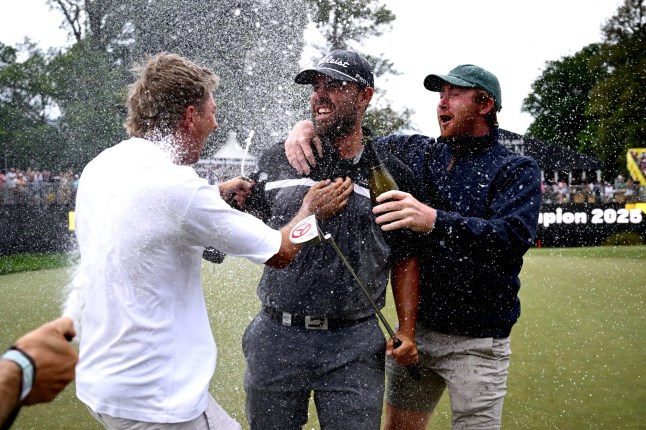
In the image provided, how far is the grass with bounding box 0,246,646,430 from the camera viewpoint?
4594 mm

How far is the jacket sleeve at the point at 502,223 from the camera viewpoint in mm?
2768

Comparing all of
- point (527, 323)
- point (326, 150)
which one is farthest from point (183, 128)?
point (527, 323)

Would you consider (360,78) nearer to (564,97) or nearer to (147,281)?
(147,281)

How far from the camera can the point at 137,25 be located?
23.6m

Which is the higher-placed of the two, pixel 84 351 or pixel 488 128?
pixel 488 128

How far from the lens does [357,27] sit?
65.4 feet

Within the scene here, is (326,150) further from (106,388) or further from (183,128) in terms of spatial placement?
(106,388)

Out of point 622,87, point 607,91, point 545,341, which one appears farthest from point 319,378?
point 607,91

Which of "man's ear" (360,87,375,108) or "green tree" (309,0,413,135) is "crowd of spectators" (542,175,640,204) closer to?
"green tree" (309,0,413,135)

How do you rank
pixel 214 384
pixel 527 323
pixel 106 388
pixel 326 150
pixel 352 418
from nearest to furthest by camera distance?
pixel 106 388, pixel 352 418, pixel 326 150, pixel 214 384, pixel 527 323

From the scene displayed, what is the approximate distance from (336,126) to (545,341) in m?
4.58

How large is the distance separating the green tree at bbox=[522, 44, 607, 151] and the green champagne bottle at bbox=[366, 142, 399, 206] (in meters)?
40.3

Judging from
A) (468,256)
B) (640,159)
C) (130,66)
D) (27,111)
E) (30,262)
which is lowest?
(30,262)

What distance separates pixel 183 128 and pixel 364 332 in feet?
3.59
